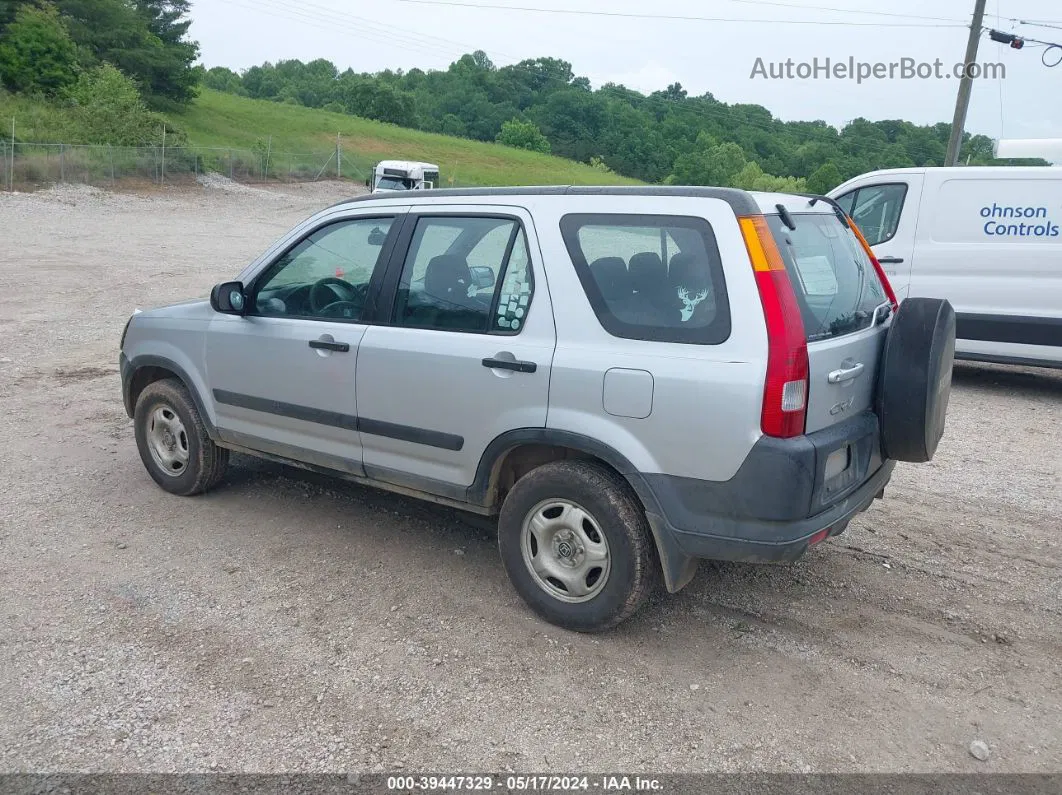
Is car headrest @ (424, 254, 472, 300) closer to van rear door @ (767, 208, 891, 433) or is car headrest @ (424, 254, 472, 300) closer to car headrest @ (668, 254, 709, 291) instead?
car headrest @ (668, 254, 709, 291)

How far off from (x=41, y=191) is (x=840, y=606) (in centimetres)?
3124

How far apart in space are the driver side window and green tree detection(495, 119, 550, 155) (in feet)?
296

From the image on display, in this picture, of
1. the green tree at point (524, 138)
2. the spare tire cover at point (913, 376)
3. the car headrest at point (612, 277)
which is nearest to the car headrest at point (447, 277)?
the car headrest at point (612, 277)

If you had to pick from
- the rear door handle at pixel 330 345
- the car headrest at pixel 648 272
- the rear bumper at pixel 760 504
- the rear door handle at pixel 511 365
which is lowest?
the rear bumper at pixel 760 504

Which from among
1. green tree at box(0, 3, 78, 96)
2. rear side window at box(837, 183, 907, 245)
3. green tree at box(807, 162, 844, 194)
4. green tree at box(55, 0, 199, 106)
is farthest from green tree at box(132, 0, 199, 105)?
rear side window at box(837, 183, 907, 245)

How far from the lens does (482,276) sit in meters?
4.07

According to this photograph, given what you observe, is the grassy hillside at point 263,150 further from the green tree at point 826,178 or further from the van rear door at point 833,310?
the van rear door at point 833,310

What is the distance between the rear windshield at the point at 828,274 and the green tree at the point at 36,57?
5514 cm

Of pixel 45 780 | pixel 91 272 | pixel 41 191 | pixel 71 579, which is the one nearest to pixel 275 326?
pixel 71 579

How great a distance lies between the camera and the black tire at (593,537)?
11.8 feet

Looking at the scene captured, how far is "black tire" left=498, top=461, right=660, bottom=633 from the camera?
3.61 meters

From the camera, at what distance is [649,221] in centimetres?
364

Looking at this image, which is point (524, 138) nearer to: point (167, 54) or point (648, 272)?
point (167, 54)

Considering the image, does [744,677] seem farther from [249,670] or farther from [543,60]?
[543,60]
